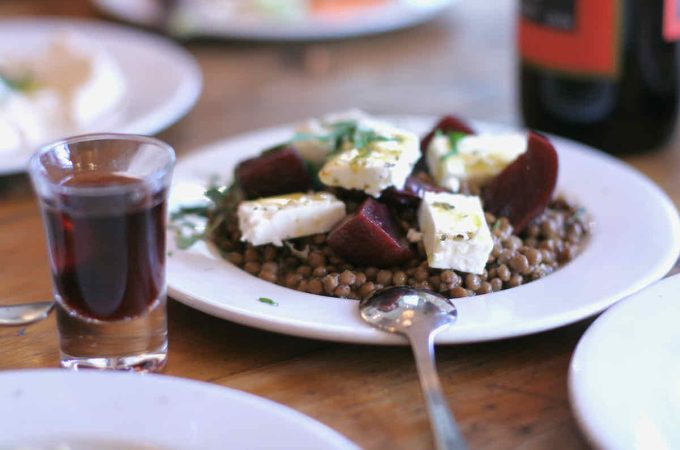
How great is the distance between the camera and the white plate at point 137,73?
206 centimetres

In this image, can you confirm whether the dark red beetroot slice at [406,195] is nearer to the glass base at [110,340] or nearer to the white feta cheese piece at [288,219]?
the white feta cheese piece at [288,219]

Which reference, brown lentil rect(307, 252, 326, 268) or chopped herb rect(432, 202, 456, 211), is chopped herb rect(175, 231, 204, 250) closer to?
brown lentil rect(307, 252, 326, 268)

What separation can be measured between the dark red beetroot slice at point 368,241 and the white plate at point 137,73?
2.67 ft

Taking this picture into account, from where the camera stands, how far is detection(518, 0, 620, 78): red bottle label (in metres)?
1.89

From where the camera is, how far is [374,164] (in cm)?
139

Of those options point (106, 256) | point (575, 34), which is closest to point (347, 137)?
point (106, 256)

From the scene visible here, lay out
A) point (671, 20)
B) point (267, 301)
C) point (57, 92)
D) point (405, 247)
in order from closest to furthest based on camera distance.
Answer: point (267, 301), point (405, 247), point (671, 20), point (57, 92)

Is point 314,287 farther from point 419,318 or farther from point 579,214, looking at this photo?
point 579,214

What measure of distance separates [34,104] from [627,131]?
1412 millimetres

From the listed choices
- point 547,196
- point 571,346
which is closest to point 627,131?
point 547,196

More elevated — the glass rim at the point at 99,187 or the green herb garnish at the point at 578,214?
the glass rim at the point at 99,187

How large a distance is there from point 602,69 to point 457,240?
0.84m

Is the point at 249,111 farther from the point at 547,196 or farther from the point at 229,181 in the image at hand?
the point at 547,196

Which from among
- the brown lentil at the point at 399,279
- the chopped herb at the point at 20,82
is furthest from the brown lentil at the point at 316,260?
the chopped herb at the point at 20,82
